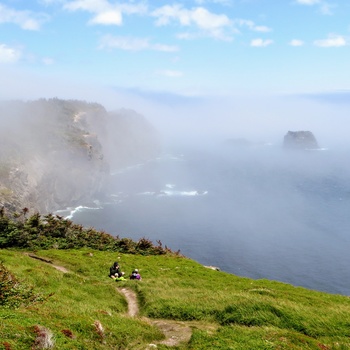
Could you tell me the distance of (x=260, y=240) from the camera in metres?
151

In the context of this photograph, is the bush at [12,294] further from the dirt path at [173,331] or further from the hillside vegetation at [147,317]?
the dirt path at [173,331]

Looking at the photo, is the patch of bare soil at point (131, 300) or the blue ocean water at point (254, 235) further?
the blue ocean water at point (254, 235)

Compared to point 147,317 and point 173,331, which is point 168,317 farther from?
point 173,331

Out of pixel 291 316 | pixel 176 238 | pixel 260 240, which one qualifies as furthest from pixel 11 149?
pixel 291 316

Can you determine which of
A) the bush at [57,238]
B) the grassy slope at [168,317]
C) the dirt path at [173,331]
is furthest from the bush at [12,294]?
the bush at [57,238]

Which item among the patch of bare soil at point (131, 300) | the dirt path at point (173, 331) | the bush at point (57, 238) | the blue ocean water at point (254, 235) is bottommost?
the blue ocean water at point (254, 235)

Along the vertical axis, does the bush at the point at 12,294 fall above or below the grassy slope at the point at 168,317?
above

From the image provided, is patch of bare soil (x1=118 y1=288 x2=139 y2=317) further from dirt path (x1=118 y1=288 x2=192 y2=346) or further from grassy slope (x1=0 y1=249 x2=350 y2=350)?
dirt path (x1=118 y1=288 x2=192 y2=346)

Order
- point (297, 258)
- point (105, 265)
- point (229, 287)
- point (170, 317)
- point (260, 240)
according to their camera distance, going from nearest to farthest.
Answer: point (170, 317) < point (229, 287) < point (105, 265) < point (297, 258) < point (260, 240)

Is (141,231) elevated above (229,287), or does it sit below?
below

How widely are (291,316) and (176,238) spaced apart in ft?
434

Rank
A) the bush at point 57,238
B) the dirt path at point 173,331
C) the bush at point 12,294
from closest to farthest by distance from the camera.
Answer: the bush at point 12,294 < the dirt path at point 173,331 < the bush at point 57,238

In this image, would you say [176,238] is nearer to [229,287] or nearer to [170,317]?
[229,287]

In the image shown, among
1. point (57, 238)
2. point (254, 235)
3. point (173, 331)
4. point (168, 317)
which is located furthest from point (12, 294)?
point (254, 235)
